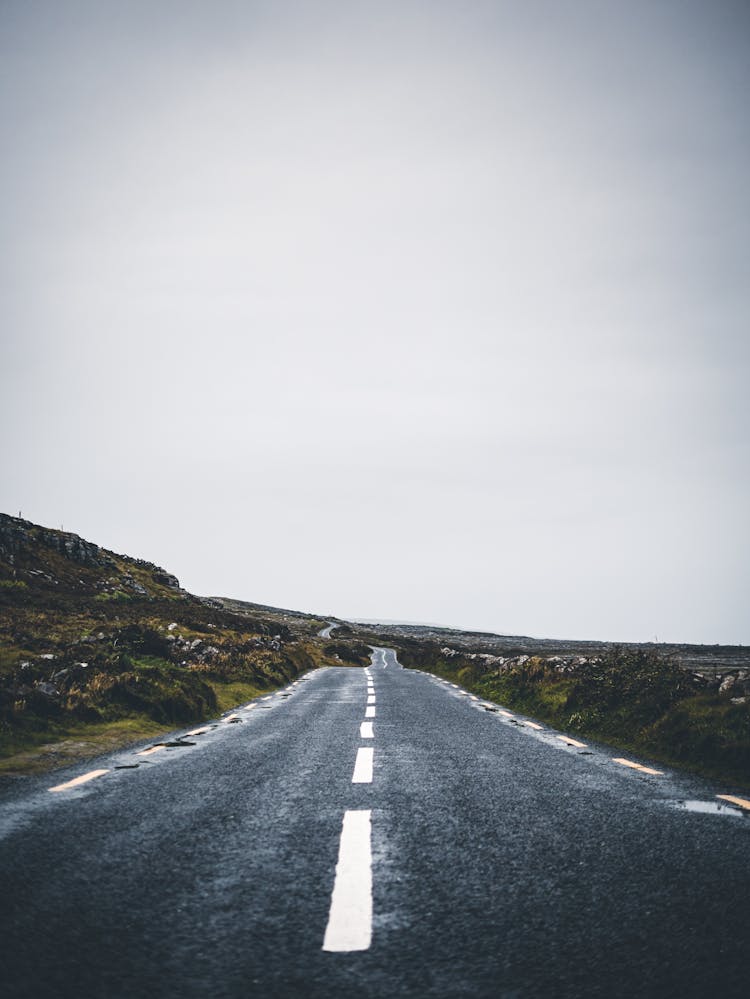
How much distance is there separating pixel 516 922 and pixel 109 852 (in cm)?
330

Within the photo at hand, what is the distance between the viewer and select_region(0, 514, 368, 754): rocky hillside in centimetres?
1179

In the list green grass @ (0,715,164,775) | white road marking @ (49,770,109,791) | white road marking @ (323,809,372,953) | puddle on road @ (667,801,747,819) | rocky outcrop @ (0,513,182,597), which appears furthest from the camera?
rocky outcrop @ (0,513,182,597)

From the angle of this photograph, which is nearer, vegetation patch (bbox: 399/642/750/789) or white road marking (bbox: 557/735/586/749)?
vegetation patch (bbox: 399/642/750/789)

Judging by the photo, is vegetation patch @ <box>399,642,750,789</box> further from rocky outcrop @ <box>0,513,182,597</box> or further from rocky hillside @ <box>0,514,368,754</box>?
rocky outcrop @ <box>0,513,182,597</box>

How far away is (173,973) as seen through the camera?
2828mm

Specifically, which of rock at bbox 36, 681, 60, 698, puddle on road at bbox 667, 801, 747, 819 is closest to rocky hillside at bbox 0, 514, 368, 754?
rock at bbox 36, 681, 60, 698

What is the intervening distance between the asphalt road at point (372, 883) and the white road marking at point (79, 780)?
0.49 ft

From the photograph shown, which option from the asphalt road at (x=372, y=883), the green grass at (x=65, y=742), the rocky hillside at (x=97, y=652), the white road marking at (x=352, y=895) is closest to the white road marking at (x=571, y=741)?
the asphalt road at (x=372, y=883)

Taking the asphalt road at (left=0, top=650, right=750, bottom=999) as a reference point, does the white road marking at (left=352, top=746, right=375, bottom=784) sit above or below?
below

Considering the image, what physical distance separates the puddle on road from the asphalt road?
1.9 inches

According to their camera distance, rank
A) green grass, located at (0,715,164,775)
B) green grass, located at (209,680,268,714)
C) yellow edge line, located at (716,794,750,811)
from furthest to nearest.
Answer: green grass, located at (209,680,268,714) → green grass, located at (0,715,164,775) → yellow edge line, located at (716,794,750,811)

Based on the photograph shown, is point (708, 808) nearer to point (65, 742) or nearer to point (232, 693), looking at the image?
point (65, 742)

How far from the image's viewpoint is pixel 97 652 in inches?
648

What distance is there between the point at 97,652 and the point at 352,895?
601 inches
